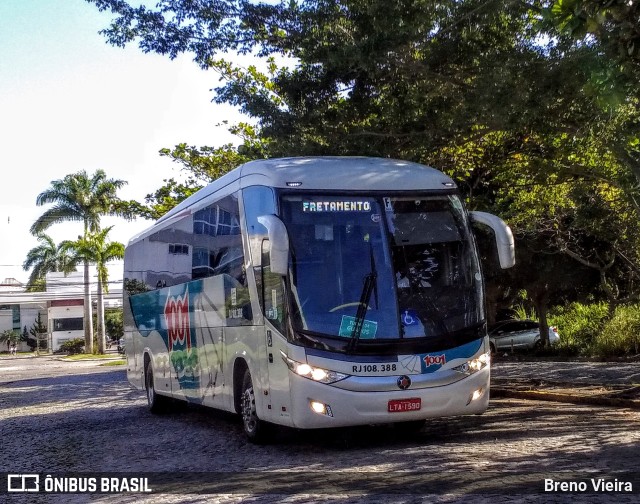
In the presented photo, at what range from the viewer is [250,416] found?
38.0ft

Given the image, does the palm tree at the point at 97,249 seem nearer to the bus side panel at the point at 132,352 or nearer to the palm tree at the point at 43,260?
the palm tree at the point at 43,260

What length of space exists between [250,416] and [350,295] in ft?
8.02

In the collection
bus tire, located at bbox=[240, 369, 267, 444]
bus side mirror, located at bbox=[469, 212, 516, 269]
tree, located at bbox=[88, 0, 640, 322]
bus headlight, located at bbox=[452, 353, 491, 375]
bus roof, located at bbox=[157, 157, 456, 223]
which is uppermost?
tree, located at bbox=[88, 0, 640, 322]

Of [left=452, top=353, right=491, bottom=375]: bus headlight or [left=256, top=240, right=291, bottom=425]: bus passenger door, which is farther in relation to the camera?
[left=452, top=353, right=491, bottom=375]: bus headlight

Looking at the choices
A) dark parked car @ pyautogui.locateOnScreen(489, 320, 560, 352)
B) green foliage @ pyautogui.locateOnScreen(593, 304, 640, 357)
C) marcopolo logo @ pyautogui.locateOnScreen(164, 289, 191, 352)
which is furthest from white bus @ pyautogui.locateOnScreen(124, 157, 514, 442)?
dark parked car @ pyautogui.locateOnScreen(489, 320, 560, 352)

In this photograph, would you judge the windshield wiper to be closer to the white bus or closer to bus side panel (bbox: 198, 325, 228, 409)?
the white bus

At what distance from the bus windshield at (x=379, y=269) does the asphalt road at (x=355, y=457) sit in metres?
1.48

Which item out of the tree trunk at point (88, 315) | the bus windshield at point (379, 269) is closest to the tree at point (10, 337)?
the tree trunk at point (88, 315)

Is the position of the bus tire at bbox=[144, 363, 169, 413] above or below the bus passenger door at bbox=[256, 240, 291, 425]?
below

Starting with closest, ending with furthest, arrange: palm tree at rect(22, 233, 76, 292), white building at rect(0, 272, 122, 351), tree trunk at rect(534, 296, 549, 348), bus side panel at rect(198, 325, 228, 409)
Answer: bus side panel at rect(198, 325, 228, 409), tree trunk at rect(534, 296, 549, 348), palm tree at rect(22, 233, 76, 292), white building at rect(0, 272, 122, 351)

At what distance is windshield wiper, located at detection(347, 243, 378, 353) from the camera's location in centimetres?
1009

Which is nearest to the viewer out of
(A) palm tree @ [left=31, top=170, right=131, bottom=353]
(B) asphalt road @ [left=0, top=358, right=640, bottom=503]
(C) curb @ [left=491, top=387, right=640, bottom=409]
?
(B) asphalt road @ [left=0, top=358, right=640, bottom=503]

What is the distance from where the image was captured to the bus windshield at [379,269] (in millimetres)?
10227

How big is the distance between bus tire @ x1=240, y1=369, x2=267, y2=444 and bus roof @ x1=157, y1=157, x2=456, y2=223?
2.62m
